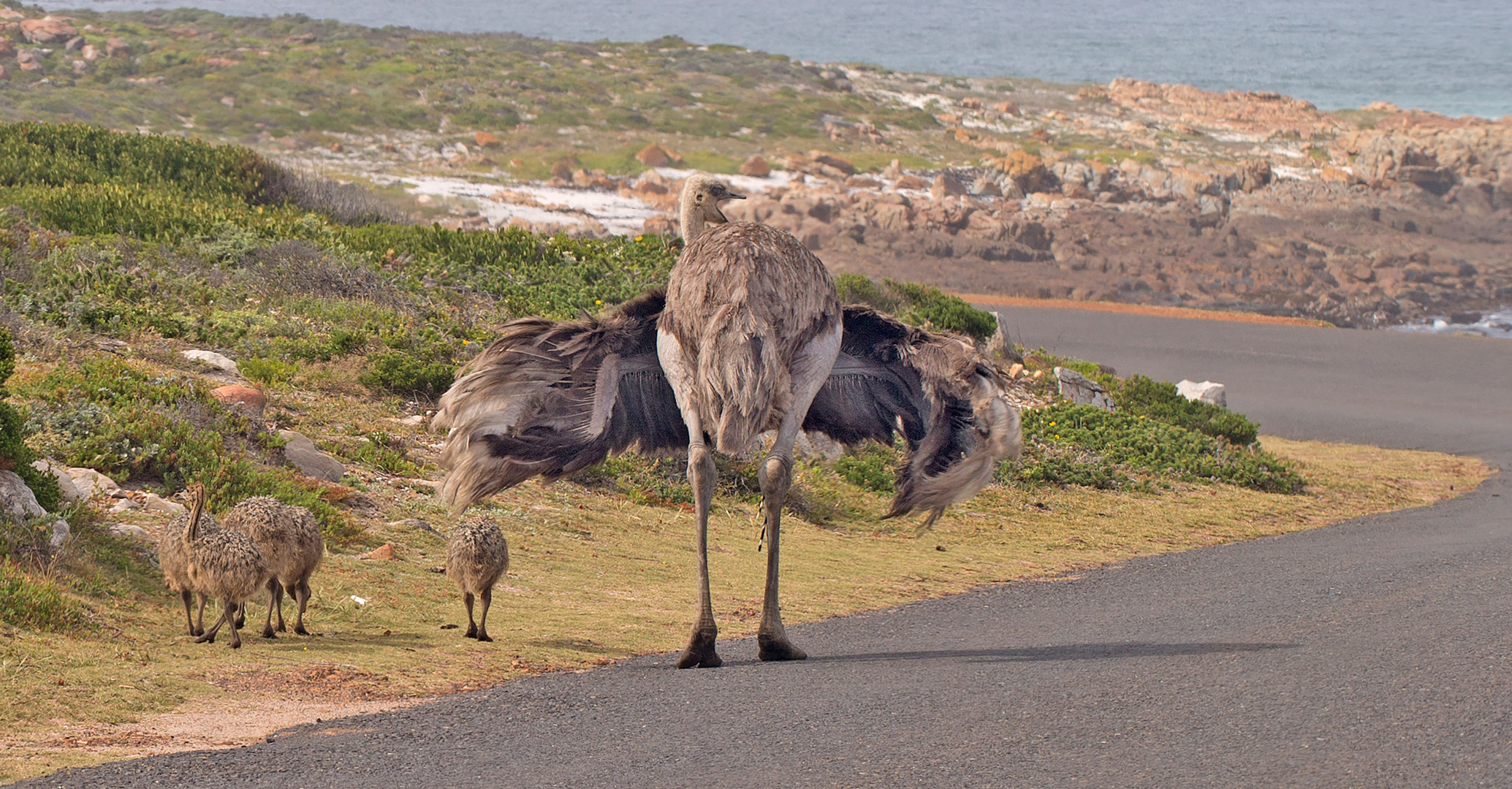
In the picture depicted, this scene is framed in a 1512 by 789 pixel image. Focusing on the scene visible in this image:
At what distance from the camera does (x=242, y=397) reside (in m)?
13.1

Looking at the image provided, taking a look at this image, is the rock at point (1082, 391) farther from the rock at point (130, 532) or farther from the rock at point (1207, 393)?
the rock at point (130, 532)

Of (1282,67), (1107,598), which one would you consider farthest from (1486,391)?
(1282,67)

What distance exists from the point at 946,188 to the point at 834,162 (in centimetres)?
672

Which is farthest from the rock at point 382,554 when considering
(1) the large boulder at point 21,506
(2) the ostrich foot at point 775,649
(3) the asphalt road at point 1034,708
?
(2) the ostrich foot at point 775,649

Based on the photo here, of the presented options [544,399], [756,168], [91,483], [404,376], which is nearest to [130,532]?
[91,483]

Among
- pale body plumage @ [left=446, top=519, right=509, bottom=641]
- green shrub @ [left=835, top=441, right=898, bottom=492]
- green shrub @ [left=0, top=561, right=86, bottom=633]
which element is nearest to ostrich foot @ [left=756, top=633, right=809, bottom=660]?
pale body plumage @ [left=446, top=519, right=509, bottom=641]

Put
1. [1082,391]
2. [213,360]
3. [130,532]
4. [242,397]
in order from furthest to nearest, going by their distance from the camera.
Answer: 1. [1082,391]
2. [213,360]
3. [242,397]
4. [130,532]

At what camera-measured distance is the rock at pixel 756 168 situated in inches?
2586

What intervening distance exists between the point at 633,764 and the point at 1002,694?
2004mm

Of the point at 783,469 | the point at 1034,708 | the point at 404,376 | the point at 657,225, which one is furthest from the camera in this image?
the point at 657,225

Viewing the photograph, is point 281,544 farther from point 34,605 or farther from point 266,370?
point 266,370

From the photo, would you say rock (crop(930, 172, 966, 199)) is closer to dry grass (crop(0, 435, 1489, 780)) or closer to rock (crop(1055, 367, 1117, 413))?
rock (crop(1055, 367, 1117, 413))

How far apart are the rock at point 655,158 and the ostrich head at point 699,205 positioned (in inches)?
2179

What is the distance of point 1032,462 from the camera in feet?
62.0
